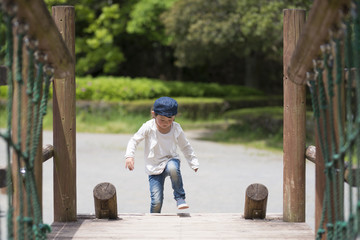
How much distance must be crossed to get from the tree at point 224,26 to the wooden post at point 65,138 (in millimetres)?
8918

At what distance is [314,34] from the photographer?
9.07ft

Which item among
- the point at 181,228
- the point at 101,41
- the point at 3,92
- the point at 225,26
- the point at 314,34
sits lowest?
the point at 181,228

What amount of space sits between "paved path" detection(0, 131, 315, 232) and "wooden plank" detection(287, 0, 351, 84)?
11.8 feet

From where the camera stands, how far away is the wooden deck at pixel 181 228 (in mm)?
4094

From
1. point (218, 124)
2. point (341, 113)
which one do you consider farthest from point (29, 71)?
point (218, 124)

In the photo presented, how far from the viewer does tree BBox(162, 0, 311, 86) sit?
13180 mm

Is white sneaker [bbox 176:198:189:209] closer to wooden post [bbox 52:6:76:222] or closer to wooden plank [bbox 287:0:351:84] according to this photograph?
wooden post [bbox 52:6:76:222]

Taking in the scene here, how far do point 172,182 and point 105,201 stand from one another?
602mm

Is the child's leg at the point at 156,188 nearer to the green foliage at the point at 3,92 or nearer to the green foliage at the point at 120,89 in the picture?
the green foliage at the point at 120,89

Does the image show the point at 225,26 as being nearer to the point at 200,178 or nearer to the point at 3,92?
the point at 200,178

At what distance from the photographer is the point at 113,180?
912 centimetres

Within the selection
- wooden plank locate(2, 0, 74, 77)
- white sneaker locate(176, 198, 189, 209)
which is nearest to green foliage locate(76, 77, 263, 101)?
white sneaker locate(176, 198, 189, 209)

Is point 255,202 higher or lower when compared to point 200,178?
higher

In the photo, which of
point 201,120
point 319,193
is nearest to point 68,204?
point 319,193
